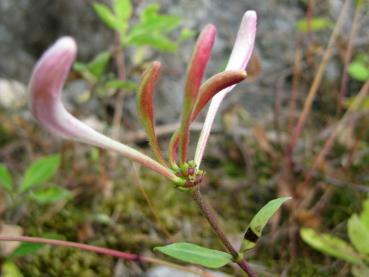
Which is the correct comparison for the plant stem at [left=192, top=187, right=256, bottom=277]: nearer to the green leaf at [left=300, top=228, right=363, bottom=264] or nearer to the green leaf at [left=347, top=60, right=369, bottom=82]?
the green leaf at [left=300, top=228, right=363, bottom=264]

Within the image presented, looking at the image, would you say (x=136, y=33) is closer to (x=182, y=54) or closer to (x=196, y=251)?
(x=182, y=54)

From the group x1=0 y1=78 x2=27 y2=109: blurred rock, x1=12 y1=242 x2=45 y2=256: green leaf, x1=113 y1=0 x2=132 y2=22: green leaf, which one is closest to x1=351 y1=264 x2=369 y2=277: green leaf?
x1=12 y1=242 x2=45 y2=256: green leaf

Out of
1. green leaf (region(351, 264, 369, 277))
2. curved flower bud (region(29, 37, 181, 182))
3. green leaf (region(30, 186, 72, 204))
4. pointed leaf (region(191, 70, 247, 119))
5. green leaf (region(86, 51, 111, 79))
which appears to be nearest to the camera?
curved flower bud (region(29, 37, 181, 182))

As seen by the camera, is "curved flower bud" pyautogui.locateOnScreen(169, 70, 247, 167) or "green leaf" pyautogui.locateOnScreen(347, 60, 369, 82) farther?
"green leaf" pyautogui.locateOnScreen(347, 60, 369, 82)

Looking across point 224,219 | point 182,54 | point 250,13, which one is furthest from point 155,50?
point 250,13

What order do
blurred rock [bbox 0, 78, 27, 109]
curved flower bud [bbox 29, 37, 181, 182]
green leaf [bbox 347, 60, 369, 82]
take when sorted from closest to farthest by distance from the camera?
curved flower bud [bbox 29, 37, 181, 182] → green leaf [bbox 347, 60, 369, 82] → blurred rock [bbox 0, 78, 27, 109]

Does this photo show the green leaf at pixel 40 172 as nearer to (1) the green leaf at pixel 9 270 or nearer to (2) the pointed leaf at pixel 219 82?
(1) the green leaf at pixel 9 270

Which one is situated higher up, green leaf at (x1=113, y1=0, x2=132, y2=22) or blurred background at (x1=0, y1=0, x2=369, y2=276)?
green leaf at (x1=113, y1=0, x2=132, y2=22)

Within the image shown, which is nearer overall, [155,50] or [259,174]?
[259,174]

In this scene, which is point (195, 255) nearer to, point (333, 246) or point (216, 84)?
point (216, 84)
